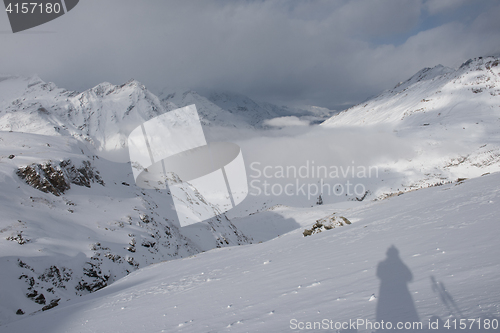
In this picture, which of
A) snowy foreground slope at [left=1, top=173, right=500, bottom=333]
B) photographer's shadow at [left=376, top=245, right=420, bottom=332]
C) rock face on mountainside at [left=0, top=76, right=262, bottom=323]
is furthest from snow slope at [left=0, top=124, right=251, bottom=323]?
photographer's shadow at [left=376, top=245, right=420, bottom=332]

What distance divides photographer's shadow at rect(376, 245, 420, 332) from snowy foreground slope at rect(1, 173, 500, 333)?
0.02 m

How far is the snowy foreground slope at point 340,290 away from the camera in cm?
362

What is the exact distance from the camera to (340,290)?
15.9 feet

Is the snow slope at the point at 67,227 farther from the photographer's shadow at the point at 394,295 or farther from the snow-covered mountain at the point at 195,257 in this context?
the photographer's shadow at the point at 394,295

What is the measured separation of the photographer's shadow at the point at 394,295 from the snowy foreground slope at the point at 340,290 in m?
0.02

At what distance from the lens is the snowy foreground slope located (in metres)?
3.62

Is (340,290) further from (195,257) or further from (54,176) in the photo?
(54,176)

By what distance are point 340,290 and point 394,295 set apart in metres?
1.04

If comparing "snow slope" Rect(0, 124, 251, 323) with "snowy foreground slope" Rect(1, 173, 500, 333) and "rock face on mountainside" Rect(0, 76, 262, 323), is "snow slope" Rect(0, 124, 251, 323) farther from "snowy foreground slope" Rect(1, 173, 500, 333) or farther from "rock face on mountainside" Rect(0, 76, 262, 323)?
"snowy foreground slope" Rect(1, 173, 500, 333)

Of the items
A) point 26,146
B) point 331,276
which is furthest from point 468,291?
point 26,146

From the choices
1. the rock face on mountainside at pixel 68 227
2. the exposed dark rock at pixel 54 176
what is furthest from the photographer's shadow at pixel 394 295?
the exposed dark rock at pixel 54 176

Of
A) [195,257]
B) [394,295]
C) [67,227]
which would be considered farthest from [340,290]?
[67,227]

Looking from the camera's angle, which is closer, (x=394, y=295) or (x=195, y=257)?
(x=394, y=295)

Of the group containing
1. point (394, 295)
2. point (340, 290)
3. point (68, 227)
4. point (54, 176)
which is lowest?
point (340, 290)
